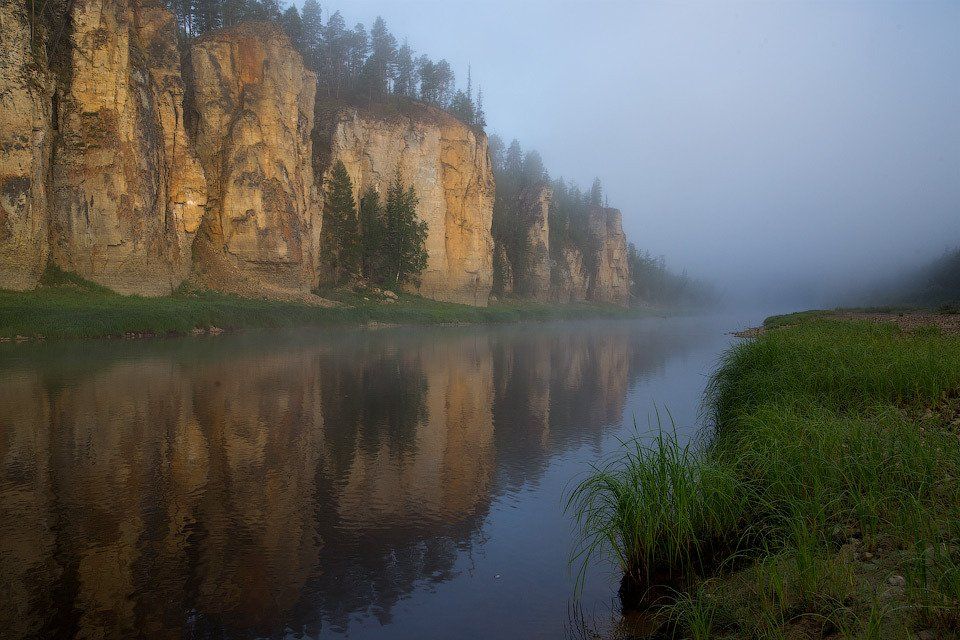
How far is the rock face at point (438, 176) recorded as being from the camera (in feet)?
192

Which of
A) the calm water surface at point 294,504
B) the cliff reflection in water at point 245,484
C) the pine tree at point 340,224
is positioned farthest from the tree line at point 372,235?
the calm water surface at point 294,504

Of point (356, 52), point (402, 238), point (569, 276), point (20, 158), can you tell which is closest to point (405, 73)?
point (356, 52)

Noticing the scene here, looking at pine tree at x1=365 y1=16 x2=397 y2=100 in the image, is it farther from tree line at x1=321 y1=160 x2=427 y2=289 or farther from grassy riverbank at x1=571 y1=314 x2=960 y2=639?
grassy riverbank at x1=571 y1=314 x2=960 y2=639

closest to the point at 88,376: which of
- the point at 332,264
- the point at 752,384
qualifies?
the point at 752,384

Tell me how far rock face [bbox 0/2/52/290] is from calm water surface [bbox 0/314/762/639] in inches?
617

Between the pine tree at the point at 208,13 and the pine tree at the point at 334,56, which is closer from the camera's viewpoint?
the pine tree at the point at 208,13

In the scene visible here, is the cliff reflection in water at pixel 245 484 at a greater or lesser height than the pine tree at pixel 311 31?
lesser

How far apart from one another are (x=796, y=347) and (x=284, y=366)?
15.8m

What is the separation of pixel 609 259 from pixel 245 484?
111 metres

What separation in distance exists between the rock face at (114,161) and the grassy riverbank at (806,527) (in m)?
35.7

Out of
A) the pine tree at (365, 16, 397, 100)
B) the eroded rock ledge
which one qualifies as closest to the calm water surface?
the eroded rock ledge

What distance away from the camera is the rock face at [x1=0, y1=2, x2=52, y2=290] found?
29.1 meters

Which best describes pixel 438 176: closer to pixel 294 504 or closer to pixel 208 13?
Answer: pixel 208 13

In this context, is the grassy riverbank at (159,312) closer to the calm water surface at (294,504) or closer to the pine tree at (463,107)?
the calm water surface at (294,504)
